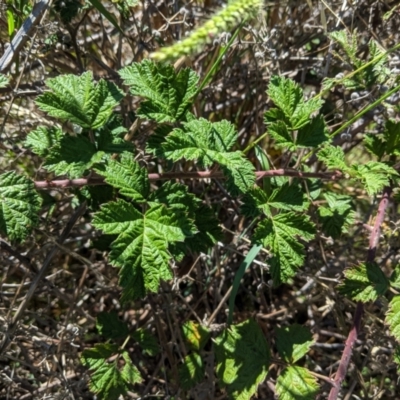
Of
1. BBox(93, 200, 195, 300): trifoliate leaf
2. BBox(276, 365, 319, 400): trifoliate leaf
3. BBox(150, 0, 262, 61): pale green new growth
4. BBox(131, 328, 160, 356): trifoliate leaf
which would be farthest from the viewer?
BBox(131, 328, 160, 356): trifoliate leaf

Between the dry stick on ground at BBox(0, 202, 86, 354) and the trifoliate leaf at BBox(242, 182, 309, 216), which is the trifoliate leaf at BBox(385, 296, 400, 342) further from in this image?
the dry stick on ground at BBox(0, 202, 86, 354)

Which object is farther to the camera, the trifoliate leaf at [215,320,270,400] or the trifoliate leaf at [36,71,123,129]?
the trifoliate leaf at [215,320,270,400]

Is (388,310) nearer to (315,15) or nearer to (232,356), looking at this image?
(232,356)

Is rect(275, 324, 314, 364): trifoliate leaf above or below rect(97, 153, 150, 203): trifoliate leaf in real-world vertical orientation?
below

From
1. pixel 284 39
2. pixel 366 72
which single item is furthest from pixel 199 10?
pixel 366 72

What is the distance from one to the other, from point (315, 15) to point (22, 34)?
1.20 meters

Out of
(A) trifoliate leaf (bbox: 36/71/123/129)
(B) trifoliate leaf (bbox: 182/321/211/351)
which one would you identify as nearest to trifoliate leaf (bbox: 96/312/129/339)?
(B) trifoliate leaf (bbox: 182/321/211/351)

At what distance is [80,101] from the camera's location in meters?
1.72

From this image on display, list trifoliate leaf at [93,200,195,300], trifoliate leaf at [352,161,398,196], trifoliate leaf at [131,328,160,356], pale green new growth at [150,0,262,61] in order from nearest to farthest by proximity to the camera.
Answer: pale green new growth at [150,0,262,61]
trifoliate leaf at [93,200,195,300]
trifoliate leaf at [352,161,398,196]
trifoliate leaf at [131,328,160,356]

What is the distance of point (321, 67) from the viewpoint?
93.7 inches

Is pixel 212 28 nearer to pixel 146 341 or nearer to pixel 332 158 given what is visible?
pixel 332 158

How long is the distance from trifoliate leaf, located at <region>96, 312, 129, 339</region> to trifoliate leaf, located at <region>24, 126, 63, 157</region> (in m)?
0.70

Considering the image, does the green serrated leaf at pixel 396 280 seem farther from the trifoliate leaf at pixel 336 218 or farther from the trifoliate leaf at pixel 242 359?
the trifoliate leaf at pixel 242 359

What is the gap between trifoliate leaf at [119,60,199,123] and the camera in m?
1.72
